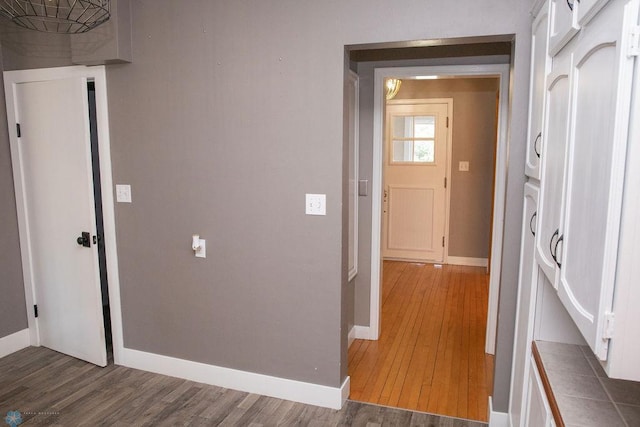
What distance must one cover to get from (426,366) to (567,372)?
172 cm

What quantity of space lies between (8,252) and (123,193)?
1.14 meters

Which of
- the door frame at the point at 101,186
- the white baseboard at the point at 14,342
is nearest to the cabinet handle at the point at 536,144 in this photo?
the door frame at the point at 101,186

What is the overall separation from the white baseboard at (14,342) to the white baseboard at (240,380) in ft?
2.94

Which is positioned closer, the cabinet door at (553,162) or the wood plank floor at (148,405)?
the cabinet door at (553,162)

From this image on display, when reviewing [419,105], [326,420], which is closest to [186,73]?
[326,420]

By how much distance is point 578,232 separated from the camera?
3.92 feet

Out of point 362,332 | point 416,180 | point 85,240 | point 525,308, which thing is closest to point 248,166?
point 85,240

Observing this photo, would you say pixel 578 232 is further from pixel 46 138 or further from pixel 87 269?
pixel 46 138

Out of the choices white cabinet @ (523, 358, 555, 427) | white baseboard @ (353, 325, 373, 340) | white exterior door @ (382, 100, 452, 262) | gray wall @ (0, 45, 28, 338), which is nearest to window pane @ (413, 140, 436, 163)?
white exterior door @ (382, 100, 452, 262)

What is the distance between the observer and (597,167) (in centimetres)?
106

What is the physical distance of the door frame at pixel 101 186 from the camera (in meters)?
2.93

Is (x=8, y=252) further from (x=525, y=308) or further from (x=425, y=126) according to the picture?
(x=425, y=126)

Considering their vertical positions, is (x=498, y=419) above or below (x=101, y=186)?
below

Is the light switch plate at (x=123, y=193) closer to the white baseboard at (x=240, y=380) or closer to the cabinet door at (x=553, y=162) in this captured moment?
the white baseboard at (x=240, y=380)
